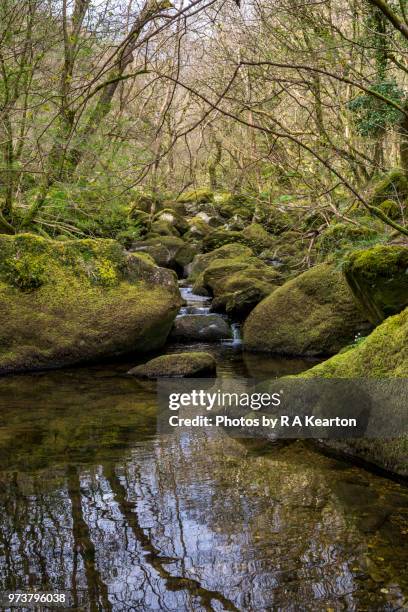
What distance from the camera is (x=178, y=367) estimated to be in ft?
26.3

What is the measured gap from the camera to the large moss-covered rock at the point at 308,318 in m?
9.39

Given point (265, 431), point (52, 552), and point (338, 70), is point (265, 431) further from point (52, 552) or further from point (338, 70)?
point (338, 70)

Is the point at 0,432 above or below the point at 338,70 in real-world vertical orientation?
below

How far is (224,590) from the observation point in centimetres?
281

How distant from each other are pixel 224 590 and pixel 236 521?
767 millimetres

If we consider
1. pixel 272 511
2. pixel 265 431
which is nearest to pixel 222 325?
pixel 265 431

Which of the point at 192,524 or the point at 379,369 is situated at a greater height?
the point at 379,369

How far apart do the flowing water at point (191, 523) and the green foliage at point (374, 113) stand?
593 centimetres

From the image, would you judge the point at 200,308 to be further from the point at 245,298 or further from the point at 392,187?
the point at 392,187

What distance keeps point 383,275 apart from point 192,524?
13.3ft

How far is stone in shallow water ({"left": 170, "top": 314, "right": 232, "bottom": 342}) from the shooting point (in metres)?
10.6

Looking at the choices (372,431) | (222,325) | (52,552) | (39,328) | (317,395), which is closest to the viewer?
(52,552)

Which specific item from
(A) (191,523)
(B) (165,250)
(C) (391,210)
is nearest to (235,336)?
(C) (391,210)

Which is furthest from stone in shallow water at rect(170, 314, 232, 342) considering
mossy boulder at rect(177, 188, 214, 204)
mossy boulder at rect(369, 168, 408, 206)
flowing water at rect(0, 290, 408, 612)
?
mossy boulder at rect(177, 188, 214, 204)
